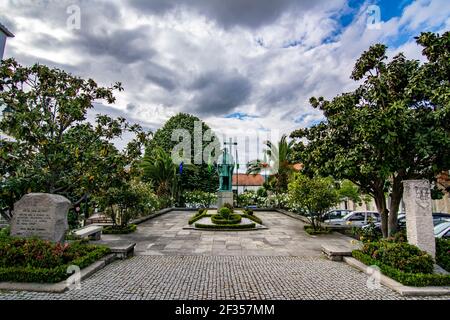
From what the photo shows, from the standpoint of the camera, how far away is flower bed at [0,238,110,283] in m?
5.76

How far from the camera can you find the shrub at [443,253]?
7.01 metres

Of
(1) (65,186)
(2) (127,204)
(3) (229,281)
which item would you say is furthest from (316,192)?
(1) (65,186)

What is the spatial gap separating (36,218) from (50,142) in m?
2.58

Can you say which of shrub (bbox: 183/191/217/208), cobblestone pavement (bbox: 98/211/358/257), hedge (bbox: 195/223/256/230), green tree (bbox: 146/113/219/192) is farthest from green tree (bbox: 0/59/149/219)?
green tree (bbox: 146/113/219/192)

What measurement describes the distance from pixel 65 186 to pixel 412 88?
40.3 ft

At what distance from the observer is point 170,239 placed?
12.1 metres

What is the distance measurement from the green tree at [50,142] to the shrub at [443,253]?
10.7 m

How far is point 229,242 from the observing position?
11.6 meters

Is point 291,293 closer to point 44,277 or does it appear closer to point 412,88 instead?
point 44,277

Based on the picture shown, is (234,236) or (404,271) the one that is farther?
(234,236)

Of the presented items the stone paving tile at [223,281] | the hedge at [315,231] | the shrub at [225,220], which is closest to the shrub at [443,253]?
the stone paving tile at [223,281]

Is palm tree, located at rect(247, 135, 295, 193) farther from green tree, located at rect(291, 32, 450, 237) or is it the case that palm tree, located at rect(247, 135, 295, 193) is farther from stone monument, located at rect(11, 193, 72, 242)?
stone monument, located at rect(11, 193, 72, 242)

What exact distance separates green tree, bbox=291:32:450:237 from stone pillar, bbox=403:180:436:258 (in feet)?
2.89

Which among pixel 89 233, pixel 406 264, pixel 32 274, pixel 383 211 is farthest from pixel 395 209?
pixel 89 233
